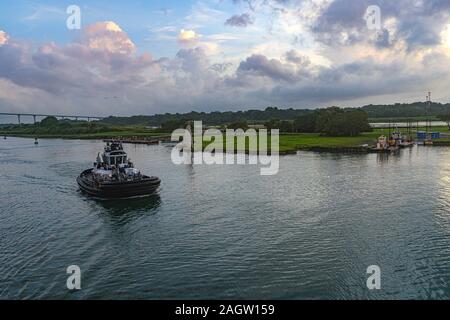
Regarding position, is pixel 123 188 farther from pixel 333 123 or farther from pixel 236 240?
pixel 333 123

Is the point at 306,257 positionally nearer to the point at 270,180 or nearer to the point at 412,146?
the point at 270,180

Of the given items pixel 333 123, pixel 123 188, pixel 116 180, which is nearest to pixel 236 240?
pixel 123 188

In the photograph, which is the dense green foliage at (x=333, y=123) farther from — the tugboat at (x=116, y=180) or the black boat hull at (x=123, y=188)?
the black boat hull at (x=123, y=188)

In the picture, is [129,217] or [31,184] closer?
[129,217]

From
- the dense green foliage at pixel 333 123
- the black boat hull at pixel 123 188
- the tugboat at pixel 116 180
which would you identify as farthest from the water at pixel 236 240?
the dense green foliage at pixel 333 123

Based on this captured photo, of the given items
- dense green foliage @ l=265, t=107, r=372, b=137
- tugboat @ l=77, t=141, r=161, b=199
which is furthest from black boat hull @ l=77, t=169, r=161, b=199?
dense green foliage @ l=265, t=107, r=372, b=137
